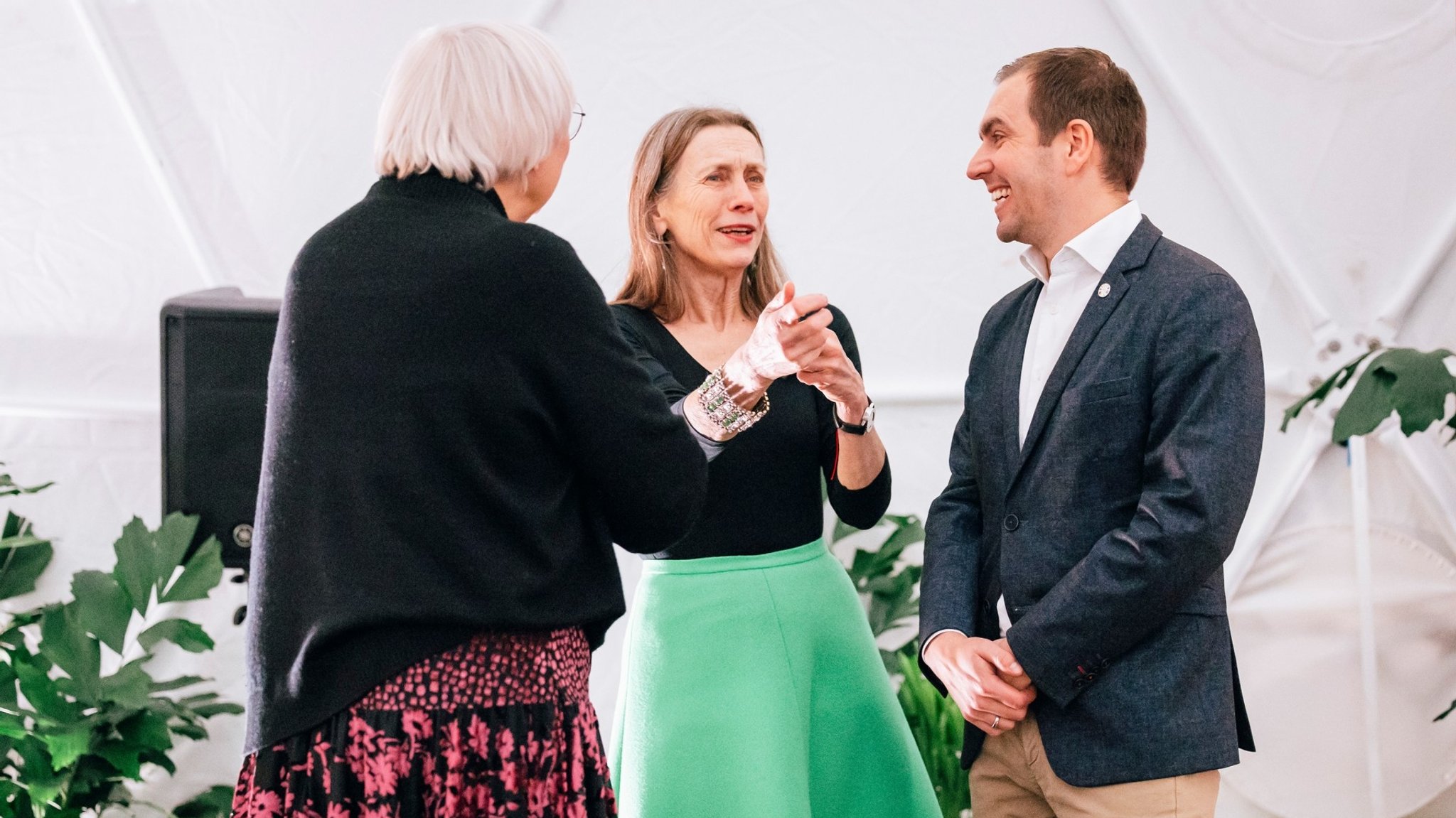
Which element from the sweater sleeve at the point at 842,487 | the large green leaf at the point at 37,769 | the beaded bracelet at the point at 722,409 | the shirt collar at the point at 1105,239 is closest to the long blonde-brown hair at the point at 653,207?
the sweater sleeve at the point at 842,487

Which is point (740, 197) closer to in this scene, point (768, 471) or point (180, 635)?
point (768, 471)

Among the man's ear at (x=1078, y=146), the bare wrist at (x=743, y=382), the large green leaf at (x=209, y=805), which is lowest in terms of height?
the large green leaf at (x=209, y=805)

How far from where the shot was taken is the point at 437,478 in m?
1.20

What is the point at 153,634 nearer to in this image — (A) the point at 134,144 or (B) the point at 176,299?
(B) the point at 176,299

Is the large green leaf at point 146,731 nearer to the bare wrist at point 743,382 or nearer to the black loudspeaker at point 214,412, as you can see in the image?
the black loudspeaker at point 214,412

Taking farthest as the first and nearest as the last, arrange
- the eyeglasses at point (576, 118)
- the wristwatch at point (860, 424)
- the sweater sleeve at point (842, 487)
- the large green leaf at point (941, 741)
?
the large green leaf at point (941, 741)
the sweater sleeve at point (842, 487)
the wristwatch at point (860, 424)
the eyeglasses at point (576, 118)

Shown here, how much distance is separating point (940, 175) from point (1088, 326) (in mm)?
1704

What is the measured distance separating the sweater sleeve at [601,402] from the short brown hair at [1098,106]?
0.86 meters

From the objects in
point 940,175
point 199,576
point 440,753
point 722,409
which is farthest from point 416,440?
point 940,175

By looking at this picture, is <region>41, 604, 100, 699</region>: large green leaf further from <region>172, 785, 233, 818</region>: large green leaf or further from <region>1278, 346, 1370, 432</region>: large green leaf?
<region>1278, 346, 1370, 432</region>: large green leaf

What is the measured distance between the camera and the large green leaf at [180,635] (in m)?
2.55

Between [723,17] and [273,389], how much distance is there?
91.9 inches

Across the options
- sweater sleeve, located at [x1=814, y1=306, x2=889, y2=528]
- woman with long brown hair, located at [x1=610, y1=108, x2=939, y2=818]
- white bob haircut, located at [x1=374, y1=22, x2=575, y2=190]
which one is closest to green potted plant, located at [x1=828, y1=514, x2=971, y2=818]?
sweater sleeve, located at [x1=814, y1=306, x2=889, y2=528]

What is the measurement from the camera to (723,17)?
3.29 m
